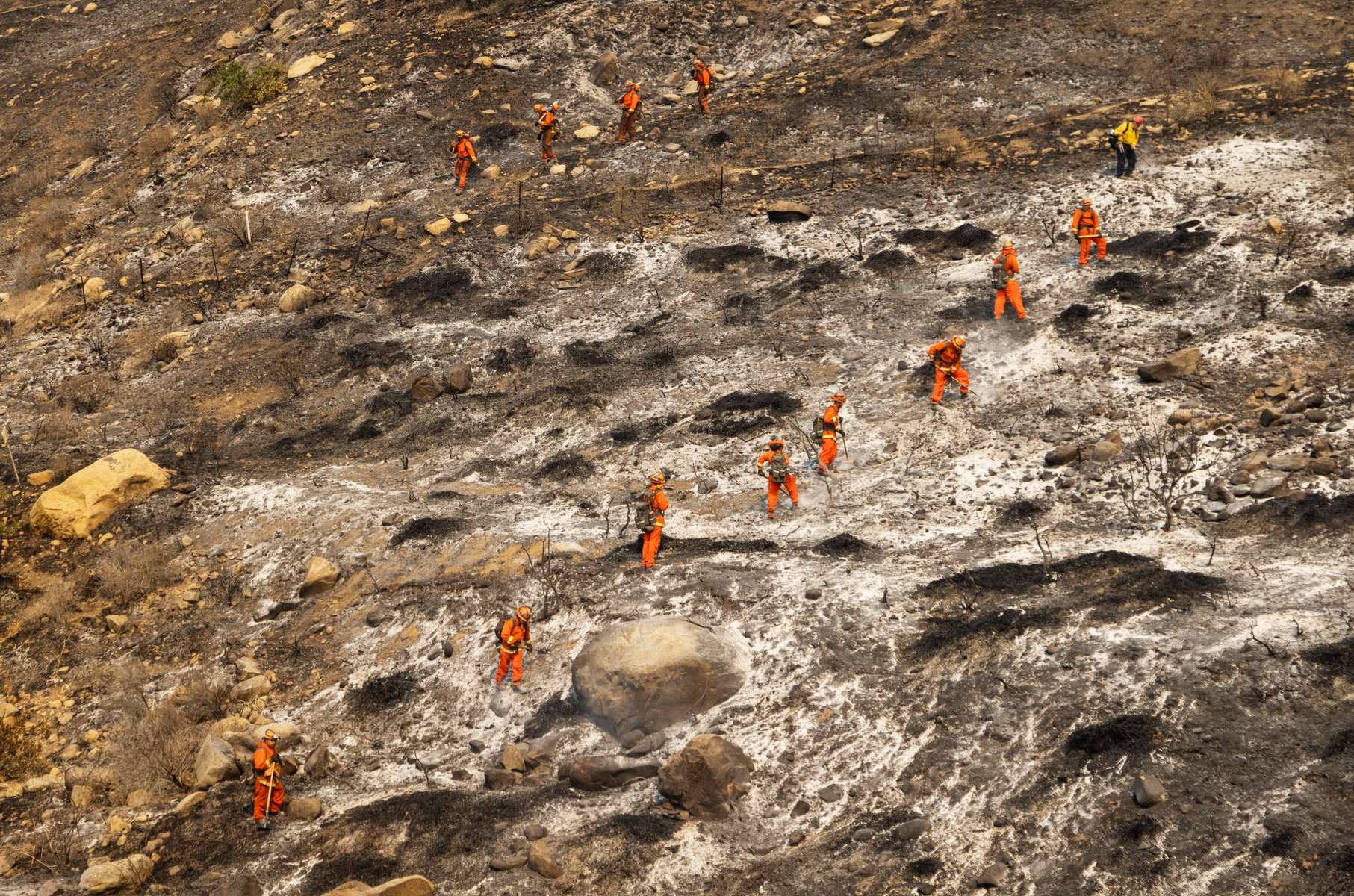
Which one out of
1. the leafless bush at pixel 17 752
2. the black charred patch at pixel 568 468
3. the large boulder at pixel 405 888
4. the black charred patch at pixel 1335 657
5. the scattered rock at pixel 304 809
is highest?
the large boulder at pixel 405 888

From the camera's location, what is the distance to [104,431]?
66.2 ft

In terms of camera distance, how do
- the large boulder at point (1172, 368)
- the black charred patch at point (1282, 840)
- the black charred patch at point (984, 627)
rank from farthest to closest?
the large boulder at point (1172, 368) < the black charred patch at point (984, 627) < the black charred patch at point (1282, 840)

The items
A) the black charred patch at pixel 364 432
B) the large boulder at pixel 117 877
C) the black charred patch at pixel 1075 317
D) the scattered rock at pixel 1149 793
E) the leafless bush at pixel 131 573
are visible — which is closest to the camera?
the scattered rock at pixel 1149 793

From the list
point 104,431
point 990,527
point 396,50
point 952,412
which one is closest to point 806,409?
point 952,412

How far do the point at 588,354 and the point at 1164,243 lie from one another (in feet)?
33.8

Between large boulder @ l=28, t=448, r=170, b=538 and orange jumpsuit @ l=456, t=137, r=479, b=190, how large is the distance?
980 centimetres

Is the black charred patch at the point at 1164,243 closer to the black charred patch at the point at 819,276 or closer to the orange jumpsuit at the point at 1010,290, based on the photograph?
the orange jumpsuit at the point at 1010,290

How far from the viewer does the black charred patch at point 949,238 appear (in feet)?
70.4

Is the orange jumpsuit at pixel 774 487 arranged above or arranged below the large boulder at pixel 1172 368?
above

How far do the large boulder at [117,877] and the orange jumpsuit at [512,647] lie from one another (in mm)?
4168

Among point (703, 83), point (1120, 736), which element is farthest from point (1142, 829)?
point (703, 83)

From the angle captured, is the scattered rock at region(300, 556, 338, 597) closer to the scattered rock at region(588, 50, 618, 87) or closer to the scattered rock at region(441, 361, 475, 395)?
the scattered rock at region(441, 361, 475, 395)

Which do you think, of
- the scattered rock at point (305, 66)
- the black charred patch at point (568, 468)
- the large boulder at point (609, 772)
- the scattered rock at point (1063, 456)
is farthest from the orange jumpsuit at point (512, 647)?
the scattered rock at point (305, 66)

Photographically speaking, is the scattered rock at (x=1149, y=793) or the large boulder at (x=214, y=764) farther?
the large boulder at (x=214, y=764)
